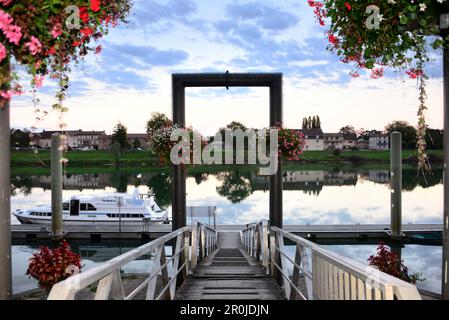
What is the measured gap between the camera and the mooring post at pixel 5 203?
380cm

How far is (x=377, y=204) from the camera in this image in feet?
146

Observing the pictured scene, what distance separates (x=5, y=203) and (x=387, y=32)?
368cm

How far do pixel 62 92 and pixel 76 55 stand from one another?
0.74 m

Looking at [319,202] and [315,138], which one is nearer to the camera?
[319,202]

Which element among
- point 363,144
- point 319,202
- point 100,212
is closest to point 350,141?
point 363,144

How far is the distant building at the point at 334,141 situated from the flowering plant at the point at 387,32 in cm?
13282

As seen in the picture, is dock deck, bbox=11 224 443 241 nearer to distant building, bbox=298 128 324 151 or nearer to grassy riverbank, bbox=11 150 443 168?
grassy riverbank, bbox=11 150 443 168

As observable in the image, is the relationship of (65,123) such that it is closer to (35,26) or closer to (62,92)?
(62,92)

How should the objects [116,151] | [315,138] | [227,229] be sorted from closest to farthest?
[227,229] → [116,151] → [315,138]

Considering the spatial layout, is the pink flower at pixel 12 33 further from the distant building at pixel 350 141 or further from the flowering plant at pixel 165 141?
the distant building at pixel 350 141

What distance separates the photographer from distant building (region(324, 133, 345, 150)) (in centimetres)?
13424

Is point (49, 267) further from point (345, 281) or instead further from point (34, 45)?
point (345, 281)

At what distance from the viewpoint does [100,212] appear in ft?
94.6
